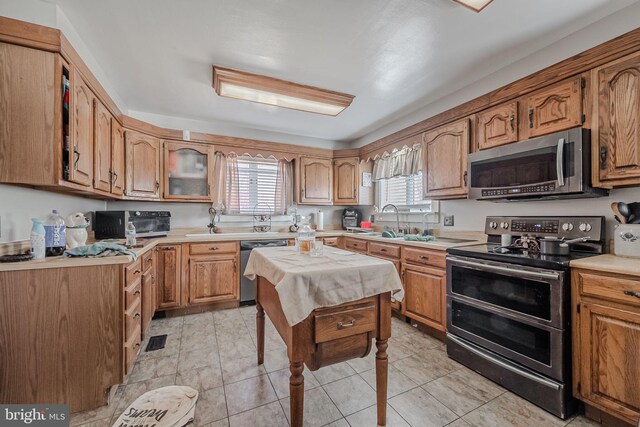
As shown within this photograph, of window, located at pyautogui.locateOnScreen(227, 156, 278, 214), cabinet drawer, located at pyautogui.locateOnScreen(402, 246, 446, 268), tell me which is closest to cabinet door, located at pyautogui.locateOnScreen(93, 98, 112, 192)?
window, located at pyautogui.locateOnScreen(227, 156, 278, 214)

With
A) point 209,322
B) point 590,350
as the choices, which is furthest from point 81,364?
point 590,350

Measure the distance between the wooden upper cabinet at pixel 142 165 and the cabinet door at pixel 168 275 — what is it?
0.76 metres

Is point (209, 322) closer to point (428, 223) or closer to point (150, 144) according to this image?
point (150, 144)

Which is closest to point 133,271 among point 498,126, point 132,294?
point 132,294

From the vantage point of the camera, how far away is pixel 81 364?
156 centimetres

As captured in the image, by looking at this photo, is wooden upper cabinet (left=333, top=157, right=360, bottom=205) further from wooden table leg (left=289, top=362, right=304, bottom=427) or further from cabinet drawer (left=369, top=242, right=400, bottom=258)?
wooden table leg (left=289, top=362, right=304, bottom=427)

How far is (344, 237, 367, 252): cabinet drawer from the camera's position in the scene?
11.5ft

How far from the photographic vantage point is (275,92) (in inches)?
101

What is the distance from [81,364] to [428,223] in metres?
3.40

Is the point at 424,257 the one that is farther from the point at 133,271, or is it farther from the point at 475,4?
the point at 133,271

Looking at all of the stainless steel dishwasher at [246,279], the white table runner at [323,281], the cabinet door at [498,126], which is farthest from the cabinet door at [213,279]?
the cabinet door at [498,126]

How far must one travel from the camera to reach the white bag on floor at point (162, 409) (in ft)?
4.69

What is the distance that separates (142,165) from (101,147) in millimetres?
890

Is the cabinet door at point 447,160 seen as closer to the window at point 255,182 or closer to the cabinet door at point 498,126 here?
the cabinet door at point 498,126
